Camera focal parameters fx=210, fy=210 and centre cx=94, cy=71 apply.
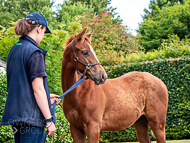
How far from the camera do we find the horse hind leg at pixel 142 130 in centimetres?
469

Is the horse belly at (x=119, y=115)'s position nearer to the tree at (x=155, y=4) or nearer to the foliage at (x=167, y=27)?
the foliage at (x=167, y=27)

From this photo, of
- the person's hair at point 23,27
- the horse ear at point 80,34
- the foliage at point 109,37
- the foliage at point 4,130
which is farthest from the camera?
the foliage at point 109,37

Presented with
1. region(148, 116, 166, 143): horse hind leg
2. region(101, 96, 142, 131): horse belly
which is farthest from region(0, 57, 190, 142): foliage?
region(101, 96, 142, 131): horse belly

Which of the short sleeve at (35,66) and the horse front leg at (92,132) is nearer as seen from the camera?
the short sleeve at (35,66)

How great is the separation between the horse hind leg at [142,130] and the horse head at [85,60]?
2.10m

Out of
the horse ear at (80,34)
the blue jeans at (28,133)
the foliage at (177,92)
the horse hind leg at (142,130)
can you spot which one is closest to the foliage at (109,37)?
the foliage at (177,92)

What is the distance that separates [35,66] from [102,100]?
2055mm

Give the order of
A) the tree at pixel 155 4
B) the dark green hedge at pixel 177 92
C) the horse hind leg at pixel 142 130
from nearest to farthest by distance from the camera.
Result: the horse hind leg at pixel 142 130, the dark green hedge at pixel 177 92, the tree at pixel 155 4

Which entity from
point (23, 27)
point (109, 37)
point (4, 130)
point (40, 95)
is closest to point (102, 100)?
point (40, 95)

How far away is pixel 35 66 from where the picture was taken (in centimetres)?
193

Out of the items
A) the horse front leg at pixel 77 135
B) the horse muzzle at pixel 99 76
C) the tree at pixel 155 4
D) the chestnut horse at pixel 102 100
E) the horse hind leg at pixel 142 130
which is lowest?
the horse hind leg at pixel 142 130

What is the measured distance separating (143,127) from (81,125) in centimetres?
189

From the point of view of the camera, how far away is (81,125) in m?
3.46

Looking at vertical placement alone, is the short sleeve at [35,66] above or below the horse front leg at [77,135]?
above
